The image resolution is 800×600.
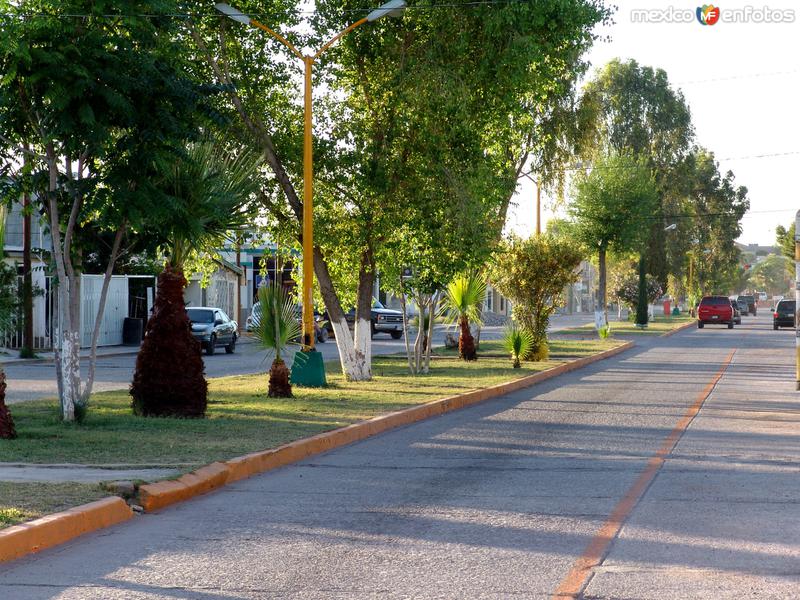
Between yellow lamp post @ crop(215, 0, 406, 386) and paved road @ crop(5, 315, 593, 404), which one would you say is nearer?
yellow lamp post @ crop(215, 0, 406, 386)

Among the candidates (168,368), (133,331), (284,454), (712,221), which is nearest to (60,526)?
(284,454)

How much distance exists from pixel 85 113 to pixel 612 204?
157 feet

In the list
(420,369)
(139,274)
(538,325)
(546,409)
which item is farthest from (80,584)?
(139,274)

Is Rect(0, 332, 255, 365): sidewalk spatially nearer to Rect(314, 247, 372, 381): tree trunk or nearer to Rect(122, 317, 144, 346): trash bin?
Rect(122, 317, 144, 346): trash bin

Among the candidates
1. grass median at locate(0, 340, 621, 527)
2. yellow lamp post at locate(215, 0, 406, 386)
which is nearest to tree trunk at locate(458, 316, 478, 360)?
grass median at locate(0, 340, 621, 527)

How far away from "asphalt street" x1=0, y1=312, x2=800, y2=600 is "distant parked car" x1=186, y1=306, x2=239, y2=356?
23688 millimetres

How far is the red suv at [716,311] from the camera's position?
67625mm

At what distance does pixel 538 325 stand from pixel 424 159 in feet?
34.3

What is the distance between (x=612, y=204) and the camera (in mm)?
58875

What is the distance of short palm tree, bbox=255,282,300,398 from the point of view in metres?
18.4

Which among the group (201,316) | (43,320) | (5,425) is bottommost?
(5,425)

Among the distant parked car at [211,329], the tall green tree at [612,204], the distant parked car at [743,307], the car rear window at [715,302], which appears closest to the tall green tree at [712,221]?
the distant parked car at [743,307]

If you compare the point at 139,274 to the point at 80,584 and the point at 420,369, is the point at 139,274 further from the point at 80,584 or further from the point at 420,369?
the point at 80,584

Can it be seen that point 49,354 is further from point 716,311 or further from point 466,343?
point 716,311
